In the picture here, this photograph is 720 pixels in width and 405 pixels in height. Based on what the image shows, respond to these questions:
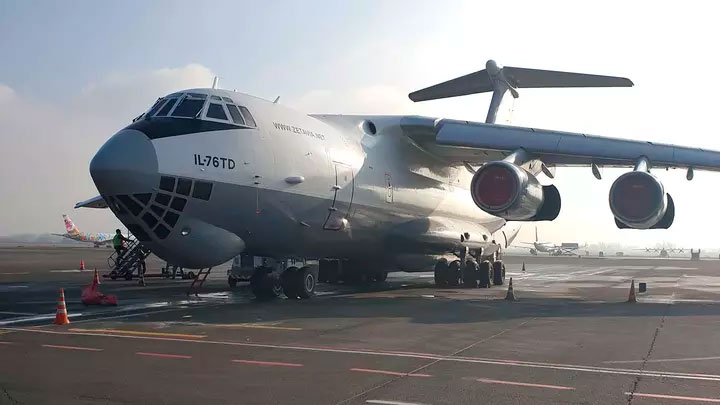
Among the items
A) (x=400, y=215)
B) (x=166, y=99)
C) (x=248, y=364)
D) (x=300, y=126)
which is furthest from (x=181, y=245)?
(x=400, y=215)

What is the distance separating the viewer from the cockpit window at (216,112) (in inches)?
440

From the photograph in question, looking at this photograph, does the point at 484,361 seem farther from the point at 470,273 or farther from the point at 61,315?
the point at 470,273

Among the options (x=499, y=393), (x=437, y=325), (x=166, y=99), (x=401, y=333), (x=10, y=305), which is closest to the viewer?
(x=499, y=393)

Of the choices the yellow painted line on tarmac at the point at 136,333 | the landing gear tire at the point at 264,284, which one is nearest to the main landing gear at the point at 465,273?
the landing gear tire at the point at 264,284

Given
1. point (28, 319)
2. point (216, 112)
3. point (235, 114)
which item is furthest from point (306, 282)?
point (28, 319)

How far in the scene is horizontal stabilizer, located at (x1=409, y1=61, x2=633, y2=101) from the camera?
715 inches

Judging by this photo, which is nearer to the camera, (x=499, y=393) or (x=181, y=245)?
(x=499, y=393)

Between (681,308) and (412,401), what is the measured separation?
9.61 meters

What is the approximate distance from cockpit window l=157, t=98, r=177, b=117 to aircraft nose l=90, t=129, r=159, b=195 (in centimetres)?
96

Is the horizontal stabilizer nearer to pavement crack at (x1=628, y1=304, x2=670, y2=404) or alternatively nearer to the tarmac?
the tarmac

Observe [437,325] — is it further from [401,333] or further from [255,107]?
[255,107]

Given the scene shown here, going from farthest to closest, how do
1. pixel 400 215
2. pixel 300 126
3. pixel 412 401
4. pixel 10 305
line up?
pixel 400 215, pixel 300 126, pixel 10 305, pixel 412 401

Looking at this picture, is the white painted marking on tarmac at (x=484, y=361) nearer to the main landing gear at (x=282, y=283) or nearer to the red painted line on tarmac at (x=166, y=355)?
the red painted line on tarmac at (x=166, y=355)

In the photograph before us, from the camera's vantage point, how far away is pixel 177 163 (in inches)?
400
